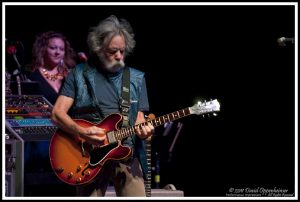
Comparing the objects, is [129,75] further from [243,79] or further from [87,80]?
[243,79]

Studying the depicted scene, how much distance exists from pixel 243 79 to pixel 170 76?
859 millimetres

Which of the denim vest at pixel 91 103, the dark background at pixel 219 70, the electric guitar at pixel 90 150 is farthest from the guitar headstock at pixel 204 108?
the dark background at pixel 219 70

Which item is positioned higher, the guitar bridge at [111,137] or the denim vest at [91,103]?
the denim vest at [91,103]

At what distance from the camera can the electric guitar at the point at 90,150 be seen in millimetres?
4770

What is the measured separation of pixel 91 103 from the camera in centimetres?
483

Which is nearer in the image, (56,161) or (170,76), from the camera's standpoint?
(56,161)

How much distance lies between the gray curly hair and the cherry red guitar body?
53cm

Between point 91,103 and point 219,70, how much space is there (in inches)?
122

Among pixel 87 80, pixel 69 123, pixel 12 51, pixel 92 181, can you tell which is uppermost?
pixel 12 51

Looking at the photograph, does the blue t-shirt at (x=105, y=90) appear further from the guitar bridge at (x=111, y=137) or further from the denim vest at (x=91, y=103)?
the guitar bridge at (x=111, y=137)

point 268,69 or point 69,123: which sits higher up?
point 268,69

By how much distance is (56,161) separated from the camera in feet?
16.3

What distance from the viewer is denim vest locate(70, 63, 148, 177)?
4.84m

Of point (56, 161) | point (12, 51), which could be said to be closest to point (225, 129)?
point (12, 51)
